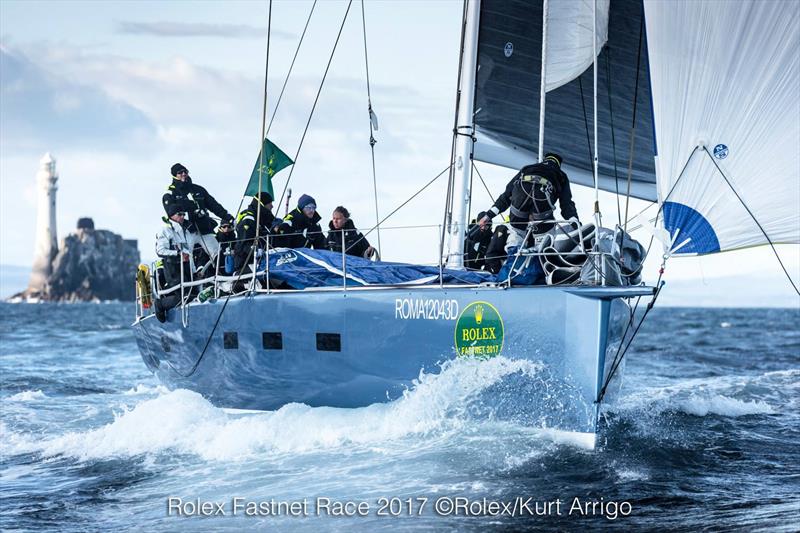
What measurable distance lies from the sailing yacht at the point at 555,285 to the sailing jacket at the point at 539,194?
0.41 metres

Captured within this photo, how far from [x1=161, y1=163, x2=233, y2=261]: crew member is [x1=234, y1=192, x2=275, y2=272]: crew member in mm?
795

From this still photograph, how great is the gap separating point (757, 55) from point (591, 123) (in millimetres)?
5578

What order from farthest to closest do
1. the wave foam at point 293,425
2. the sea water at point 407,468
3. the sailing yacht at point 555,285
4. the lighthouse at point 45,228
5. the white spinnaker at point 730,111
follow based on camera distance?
1. the lighthouse at point 45,228
2. the wave foam at point 293,425
3. the sailing yacht at point 555,285
4. the white spinnaker at point 730,111
5. the sea water at point 407,468

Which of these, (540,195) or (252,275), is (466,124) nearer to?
(540,195)

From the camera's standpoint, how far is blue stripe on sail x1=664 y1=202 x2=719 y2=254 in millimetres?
7770

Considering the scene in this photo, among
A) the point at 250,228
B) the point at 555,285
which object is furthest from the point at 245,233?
the point at 555,285

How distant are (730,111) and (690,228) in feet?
3.32

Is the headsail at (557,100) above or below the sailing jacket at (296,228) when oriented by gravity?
above

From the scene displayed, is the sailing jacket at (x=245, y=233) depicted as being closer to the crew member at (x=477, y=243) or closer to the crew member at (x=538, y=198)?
the crew member at (x=477, y=243)

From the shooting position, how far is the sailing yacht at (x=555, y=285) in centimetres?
749

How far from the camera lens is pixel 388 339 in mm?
8680

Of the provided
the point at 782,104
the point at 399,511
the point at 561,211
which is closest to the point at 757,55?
the point at 782,104

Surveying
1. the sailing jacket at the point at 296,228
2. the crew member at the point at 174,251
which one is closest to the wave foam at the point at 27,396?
the crew member at the point at 174,251

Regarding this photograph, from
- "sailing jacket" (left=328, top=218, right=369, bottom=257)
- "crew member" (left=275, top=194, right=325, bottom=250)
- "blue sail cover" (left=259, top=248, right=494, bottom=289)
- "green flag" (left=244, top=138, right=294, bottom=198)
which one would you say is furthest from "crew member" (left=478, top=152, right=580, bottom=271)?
"green flag" (left=244, top=138, right=294, bottom=198)
